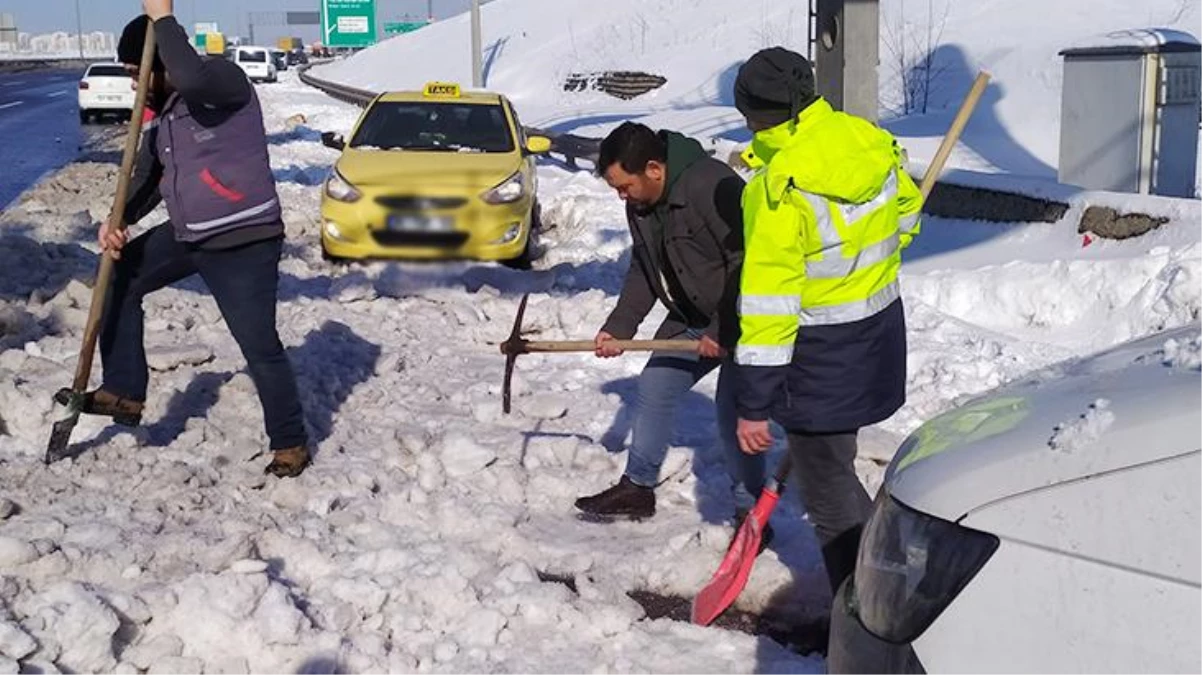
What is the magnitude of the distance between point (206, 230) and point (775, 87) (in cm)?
248

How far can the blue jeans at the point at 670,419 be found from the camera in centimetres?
499

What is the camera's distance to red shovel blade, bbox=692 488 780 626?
14.4 ft

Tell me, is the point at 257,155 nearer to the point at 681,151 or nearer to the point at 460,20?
the point at 681,151

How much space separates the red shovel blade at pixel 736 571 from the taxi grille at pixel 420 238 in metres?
6.54

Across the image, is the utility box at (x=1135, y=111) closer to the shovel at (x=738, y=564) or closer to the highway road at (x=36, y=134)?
the shovel at (x=738, y=564)

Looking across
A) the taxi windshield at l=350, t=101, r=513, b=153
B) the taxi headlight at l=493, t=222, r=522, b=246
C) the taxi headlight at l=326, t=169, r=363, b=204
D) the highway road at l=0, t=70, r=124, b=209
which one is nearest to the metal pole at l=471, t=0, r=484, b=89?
the highway road at l=0, t=70, r=124, b=209

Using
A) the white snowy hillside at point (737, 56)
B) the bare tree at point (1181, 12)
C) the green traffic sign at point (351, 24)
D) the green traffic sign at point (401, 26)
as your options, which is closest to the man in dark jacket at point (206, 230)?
the white snowy hillside at point (737, 56)

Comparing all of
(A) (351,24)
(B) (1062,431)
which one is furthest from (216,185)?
(A) (351,24)

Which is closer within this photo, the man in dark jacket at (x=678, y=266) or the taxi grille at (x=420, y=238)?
the man in dark jacket at (x=678, y=266)

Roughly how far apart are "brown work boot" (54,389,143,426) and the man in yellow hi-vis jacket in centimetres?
288

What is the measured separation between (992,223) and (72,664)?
848cm

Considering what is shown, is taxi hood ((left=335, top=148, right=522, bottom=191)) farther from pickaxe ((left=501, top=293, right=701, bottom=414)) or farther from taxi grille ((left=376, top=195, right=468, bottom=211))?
pickaxe ((left=501, top=293, right=701, bottom=414))

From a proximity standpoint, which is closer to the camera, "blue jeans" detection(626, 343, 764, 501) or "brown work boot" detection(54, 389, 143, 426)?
"blue jeans" detection(626, 343, 764, 501)

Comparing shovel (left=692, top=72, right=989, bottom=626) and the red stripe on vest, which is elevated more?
the red stripe on vest
